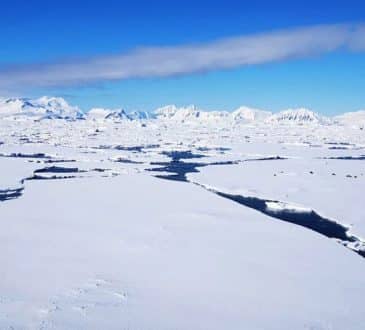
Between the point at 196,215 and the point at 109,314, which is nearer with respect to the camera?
the point at 109,314

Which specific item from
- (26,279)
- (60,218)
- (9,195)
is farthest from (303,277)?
(9,195)

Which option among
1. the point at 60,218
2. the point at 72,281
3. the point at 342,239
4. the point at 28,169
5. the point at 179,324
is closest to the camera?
the point at 179,324

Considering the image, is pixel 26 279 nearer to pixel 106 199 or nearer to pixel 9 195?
pixel 106 199

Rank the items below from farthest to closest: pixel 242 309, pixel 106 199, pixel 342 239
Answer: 1. pixel 106 199
2. pixel 342 239
3. pixel 242 309

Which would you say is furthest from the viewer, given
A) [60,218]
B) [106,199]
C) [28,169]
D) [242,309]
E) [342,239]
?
[28,169]

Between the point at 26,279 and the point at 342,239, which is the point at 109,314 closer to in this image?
the point at 26,279

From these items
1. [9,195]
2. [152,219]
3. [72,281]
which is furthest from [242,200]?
[72,281]

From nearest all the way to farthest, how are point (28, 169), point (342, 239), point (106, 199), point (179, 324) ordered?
Answer: point (179, 324), point (342, 239), point (106, 199), point (28, 169)

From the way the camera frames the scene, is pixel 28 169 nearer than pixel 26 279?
No
